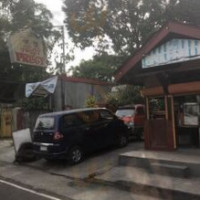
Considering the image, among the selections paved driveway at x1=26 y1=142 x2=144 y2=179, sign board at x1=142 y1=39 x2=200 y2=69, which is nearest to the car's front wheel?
paved driveway at x1=26 y1=142 x2=144 y2=179

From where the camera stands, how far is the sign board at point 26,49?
17.2 metres

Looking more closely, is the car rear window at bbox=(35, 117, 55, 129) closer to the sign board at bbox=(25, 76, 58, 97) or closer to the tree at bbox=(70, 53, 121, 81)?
the sign board at bbox=(25, 76, 58, 97)

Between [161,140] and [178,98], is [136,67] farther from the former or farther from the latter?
[161,140]

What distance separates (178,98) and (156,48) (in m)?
1.86

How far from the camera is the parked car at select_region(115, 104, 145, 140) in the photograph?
56.2ft

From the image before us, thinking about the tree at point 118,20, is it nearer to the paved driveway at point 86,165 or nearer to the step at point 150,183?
the paved driveway at point 86,165

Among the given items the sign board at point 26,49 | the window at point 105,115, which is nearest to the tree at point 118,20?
the sign board at point 26,49

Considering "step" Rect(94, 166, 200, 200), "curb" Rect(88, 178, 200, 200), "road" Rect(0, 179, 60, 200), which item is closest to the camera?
"curb" Rect(88, 178, 200, 200)

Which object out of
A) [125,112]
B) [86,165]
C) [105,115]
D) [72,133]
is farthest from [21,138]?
[125,112]

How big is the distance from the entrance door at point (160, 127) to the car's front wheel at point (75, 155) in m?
2.37

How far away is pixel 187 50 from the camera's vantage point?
38.8 feet

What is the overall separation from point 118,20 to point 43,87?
1623cm

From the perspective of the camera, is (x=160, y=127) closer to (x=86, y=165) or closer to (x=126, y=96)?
(x=86, y=165)

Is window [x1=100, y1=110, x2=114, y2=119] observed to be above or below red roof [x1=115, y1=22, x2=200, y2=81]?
below
